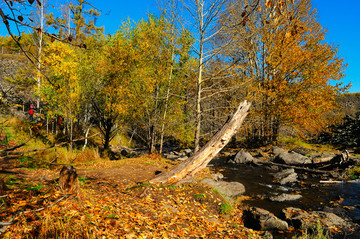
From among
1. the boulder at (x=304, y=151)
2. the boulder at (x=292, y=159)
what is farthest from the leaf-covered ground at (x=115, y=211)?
the boulder at (x=304, y=151)

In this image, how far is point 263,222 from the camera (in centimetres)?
615

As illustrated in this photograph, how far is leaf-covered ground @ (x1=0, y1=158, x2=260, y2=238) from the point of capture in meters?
3.29

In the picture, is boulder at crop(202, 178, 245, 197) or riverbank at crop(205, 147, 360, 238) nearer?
riverbank at crop(205, 147, 360, 238)

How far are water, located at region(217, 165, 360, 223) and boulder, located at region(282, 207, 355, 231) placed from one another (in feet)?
1.81

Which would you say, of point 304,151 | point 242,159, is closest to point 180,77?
point 242,159

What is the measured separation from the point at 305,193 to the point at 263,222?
4293 mm

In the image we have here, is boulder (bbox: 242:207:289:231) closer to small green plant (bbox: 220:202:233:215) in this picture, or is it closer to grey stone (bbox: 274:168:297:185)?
small green plant (bbox: 220:202:233:215)

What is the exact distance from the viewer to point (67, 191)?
4.60 metres

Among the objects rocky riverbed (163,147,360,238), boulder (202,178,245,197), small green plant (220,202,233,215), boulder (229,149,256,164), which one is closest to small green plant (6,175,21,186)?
small green plant (220,202,233,215)

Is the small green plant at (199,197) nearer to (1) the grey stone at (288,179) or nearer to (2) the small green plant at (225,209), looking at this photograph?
(2) the small green plant at (225,209)

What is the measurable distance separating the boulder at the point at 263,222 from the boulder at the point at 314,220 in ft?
1.33

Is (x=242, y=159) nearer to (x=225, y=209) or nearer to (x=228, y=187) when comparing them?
(x=228, y=187)

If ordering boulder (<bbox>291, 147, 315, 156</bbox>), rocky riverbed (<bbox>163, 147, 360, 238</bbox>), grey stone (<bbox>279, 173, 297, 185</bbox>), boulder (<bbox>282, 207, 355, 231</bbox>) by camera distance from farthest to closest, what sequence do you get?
boulder (<bbox>291, 147, 315, 156</bbox>) → grey stone (<bbox>279, 173, 297, 185</bbox>) → rocky riverbed (<bbox>163, 147, 360, 238</bbox>) → boulder (<bbox>282, 207, 355, 231</bbox>)

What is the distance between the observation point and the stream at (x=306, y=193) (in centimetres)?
769
